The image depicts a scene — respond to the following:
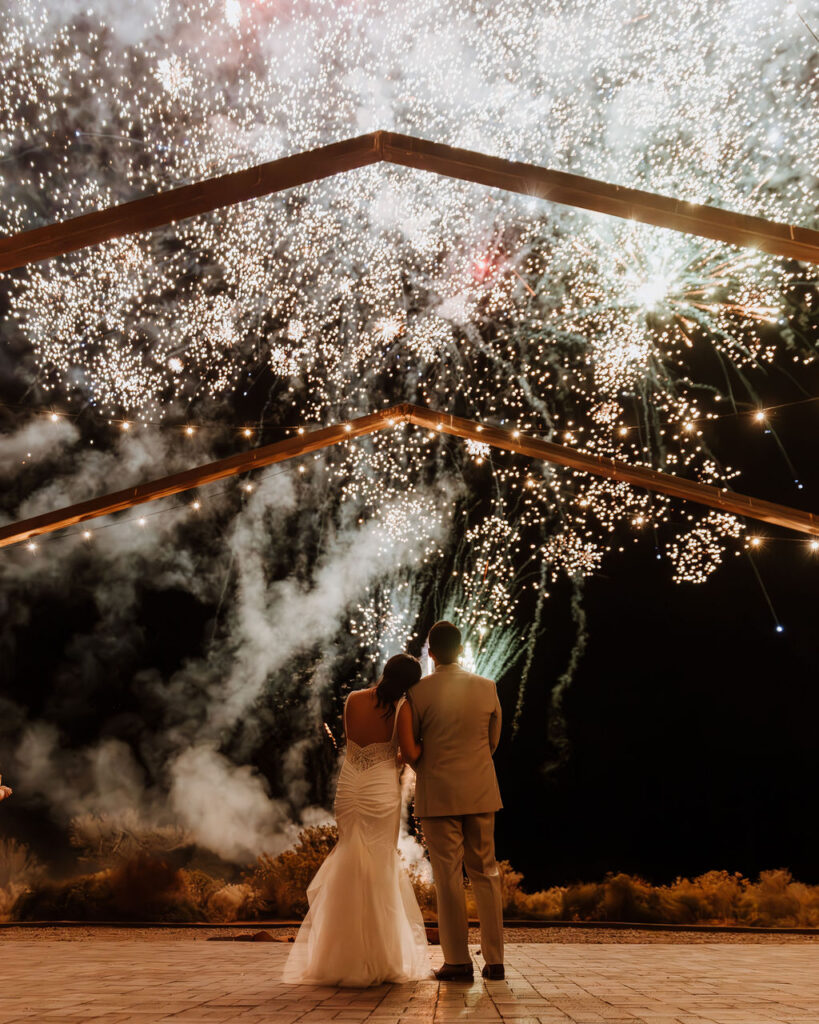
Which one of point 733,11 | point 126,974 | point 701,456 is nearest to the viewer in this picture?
point 126,974

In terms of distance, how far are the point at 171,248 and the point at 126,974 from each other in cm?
923

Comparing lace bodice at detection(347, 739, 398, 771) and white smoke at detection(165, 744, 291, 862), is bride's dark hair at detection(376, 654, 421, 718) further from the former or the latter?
white smoke at detection(165, 744, 291, 862)

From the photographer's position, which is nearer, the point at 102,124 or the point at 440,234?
the point at 102,124

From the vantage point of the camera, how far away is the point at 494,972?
12.3ft

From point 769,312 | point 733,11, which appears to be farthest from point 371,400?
point 733,11

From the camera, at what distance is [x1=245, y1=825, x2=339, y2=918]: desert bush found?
10.2 meters

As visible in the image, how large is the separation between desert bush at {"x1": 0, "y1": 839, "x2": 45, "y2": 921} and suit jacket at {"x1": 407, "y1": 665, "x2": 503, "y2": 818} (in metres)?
9.26

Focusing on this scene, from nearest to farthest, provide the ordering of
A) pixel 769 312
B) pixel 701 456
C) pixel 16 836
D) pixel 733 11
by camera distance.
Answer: pixel 733 11 < pixel 769 312 < pixel 16 836 < pixel 701 456

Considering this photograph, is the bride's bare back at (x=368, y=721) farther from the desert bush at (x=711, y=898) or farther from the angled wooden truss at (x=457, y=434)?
the desert bush at (x=711, y=898)

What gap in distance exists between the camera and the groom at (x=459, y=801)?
12.3 feet

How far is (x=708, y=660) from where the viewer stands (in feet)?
40.0

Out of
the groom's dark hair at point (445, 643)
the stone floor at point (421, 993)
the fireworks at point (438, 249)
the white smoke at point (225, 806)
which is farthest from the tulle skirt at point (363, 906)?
the white smoke at point (225, 806)

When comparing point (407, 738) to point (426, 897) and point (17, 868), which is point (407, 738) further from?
point (17, 868)

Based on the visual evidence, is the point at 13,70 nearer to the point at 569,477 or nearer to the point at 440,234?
the point at 440,234
